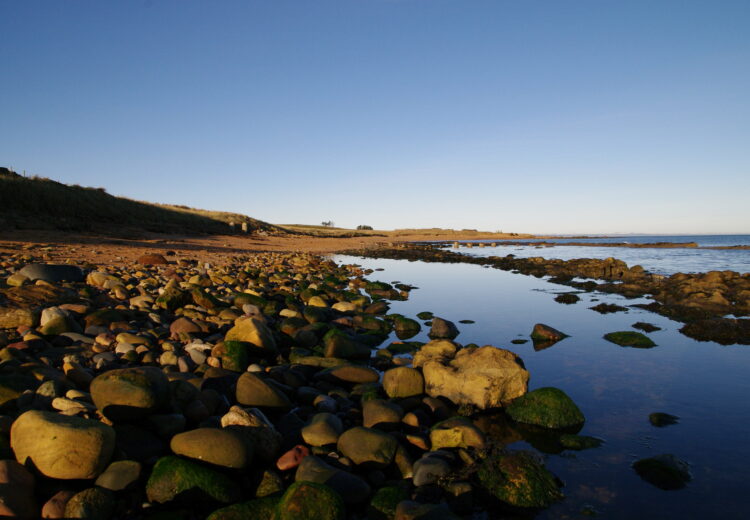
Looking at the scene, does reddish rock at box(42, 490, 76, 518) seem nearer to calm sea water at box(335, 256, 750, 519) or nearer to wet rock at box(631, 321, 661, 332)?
calm sea water at box(335, 256, 750, 519)

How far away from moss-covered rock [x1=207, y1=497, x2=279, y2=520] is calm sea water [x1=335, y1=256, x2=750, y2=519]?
2591 mm

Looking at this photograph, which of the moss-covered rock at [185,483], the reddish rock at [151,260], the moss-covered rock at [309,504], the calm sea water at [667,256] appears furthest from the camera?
the calm sea water at [667,256]

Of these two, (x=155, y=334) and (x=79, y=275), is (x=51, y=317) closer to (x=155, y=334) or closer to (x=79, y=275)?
(x=155, y=334)

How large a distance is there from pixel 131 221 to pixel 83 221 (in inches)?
262

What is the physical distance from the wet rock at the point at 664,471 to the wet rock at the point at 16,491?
587 cm

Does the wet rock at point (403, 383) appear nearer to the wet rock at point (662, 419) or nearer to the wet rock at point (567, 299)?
the wet rock at point (662, 419)

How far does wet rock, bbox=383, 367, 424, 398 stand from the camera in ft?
20.6

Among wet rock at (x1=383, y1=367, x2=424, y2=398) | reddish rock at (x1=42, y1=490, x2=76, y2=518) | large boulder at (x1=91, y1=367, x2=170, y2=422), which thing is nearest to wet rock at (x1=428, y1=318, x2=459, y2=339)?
wet rock at (x1=383, y1=367, x2=424, y2=398)

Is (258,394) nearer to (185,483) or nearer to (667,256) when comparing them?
(185,483)

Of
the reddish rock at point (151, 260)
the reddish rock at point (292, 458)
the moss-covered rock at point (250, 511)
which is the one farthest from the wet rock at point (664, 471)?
the reddish rock at point (151, 260)

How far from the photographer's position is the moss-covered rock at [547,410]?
18.4 feet

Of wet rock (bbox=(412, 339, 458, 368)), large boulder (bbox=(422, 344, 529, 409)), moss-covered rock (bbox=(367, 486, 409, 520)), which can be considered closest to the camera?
moss-covered rock (bbox=(367, 486, 409, 520))

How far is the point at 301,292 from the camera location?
44.8ft

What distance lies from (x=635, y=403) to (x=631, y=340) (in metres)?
3.89
